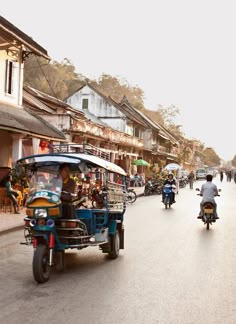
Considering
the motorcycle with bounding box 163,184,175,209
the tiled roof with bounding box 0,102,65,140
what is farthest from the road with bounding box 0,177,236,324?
the motorcycle with bounding box 163,184,175,209

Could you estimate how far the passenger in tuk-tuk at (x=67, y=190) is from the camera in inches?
323

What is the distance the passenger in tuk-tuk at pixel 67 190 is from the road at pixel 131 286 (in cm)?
99

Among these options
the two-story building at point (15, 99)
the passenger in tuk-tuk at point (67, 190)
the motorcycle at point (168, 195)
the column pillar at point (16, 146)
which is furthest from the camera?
the motorcycle at point (168, 195)

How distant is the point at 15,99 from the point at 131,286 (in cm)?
1753

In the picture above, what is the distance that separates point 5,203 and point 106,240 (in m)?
9.98

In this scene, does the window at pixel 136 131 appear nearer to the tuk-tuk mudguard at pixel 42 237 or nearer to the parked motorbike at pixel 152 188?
the parked motorbike at pixel 152 188

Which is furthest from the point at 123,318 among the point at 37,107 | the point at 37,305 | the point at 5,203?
the point at 37,107

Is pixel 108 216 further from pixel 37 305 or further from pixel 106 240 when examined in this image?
pixel 37 305

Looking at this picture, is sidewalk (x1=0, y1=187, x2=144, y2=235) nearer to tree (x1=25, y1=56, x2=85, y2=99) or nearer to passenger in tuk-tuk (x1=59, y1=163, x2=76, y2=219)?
passenger in tuk-tuk (x1=59, y1=163, x2=76, y2=219)

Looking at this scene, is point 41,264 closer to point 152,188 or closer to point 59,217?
point 59,217

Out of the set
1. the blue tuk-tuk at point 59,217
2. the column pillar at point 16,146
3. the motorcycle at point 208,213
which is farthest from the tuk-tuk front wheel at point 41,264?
the column pillar at point 16,146

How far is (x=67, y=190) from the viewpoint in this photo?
8.81 m

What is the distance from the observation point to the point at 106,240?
9.31 meters

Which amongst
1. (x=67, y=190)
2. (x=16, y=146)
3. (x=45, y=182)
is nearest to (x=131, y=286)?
(x=67, y=190)
